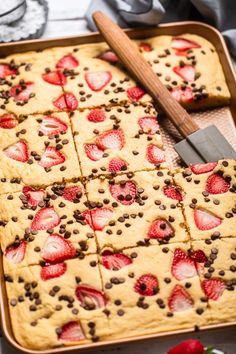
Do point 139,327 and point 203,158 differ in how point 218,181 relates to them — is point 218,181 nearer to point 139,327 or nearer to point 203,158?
point 203,158

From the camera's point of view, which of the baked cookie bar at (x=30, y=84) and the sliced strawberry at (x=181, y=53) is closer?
the baked cookie bar at (x=30, y=84)

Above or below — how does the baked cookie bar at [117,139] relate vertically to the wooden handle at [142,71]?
below

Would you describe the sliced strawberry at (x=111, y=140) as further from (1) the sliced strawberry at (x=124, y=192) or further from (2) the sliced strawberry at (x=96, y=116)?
(1) the sliced strawberry at (x=124, y=192)

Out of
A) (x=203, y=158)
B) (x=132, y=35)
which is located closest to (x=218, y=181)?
(x=203, y=158)

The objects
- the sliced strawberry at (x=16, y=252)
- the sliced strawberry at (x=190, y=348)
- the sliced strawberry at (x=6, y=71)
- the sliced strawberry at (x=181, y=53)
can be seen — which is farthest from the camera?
the sliced strawberry at (x=181, y=53)

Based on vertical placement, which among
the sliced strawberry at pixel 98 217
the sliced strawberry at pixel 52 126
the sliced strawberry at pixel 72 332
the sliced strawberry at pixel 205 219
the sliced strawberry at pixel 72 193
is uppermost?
the sliced strawberry at pixel 52 126

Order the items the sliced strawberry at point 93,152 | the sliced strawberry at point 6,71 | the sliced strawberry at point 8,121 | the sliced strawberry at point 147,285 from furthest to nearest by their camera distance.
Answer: the sliced strawberry at point 6,71
the sliced strawberry at point 8,121
the sliced strawberry at point 93,152
the sliced strawberry at point 147,285

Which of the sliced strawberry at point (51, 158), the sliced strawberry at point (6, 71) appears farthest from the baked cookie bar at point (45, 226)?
the sliced strawberry at point (6, 71)
